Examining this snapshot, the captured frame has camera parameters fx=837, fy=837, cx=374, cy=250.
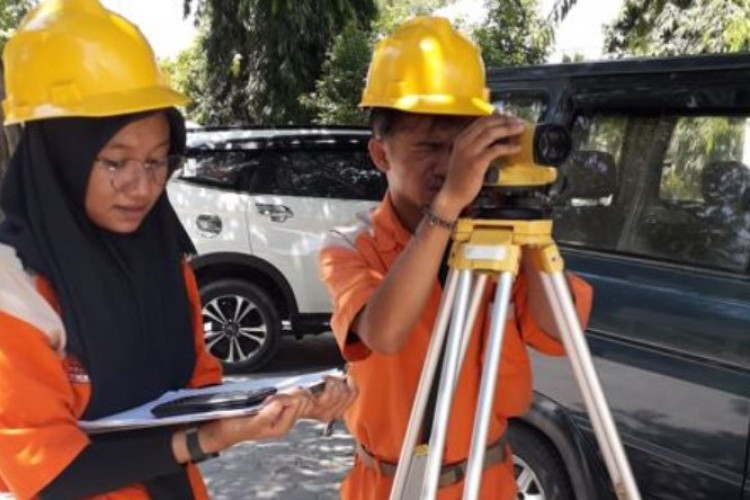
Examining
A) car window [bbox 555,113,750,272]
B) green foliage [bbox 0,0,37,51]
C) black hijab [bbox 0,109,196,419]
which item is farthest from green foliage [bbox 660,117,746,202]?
green foliage [bbox 0,0,37,51]

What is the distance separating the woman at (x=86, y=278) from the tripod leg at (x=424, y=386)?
0.13 m

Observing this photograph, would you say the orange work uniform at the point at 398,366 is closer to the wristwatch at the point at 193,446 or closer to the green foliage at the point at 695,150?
the wristwatch at the point at 193,446

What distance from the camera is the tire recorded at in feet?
9.50

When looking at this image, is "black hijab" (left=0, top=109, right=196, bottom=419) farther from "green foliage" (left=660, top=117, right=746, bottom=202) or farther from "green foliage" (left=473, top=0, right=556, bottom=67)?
"green foliage" (left=473, top=0, right=556, bottom=67)

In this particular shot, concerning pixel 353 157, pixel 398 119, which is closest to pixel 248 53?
pixel 353 157

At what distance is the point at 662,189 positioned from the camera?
2805 millimetres

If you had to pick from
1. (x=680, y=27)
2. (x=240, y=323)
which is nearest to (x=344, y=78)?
(x=680, y=27)

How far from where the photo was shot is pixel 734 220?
2.59m

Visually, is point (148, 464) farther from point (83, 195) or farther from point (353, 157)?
point (353, 157)

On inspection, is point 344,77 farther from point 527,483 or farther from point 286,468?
point 527,483

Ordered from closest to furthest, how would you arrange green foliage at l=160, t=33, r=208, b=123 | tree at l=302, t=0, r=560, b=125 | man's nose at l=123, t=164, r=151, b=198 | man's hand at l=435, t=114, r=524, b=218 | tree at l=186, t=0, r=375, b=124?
1. man's hand at l=435, t=114, r=524, b=218
2. man's nose at l=123, t=164, r=151, b=198
3. tree at l=302, t=0, r=560, b=125
4. tree at l=186, t=0, r=375, b=124
5. green foliage at l=160, t=33, r=208, b=123

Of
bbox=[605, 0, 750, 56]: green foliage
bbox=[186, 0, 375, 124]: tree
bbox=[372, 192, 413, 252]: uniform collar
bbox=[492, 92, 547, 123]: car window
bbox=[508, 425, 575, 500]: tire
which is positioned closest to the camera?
bbox=[372, 192, 413, 252]: uniform collar

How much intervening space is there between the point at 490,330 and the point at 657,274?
1561mm

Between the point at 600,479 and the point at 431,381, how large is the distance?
1651 mm
